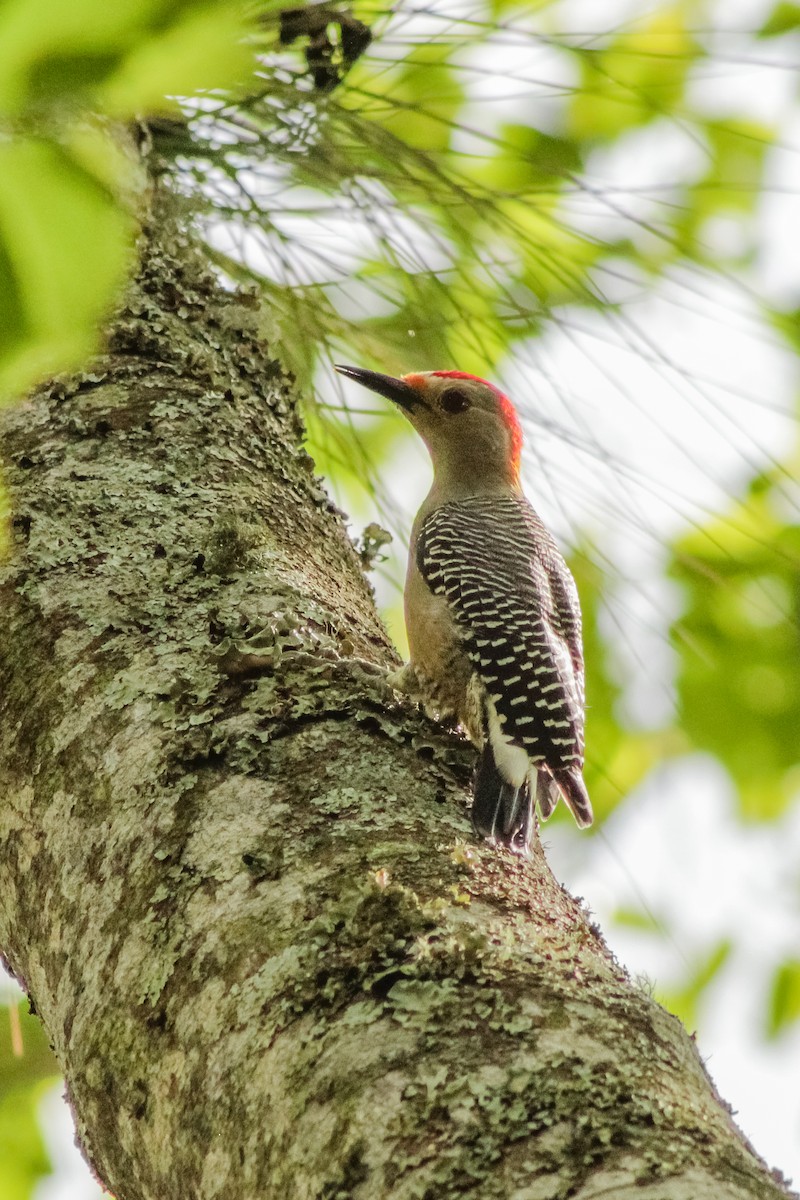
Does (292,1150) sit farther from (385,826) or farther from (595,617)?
(595,617)

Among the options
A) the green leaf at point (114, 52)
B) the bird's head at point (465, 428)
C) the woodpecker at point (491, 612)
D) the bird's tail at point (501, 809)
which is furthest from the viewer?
the bird's head at point (465, 428)

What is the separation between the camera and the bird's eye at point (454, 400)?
457cm

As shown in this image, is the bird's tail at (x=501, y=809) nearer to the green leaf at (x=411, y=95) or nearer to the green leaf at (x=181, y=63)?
the green leaf at (x=181, y=63)

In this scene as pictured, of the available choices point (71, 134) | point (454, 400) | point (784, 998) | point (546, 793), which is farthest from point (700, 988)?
point (71, 134)

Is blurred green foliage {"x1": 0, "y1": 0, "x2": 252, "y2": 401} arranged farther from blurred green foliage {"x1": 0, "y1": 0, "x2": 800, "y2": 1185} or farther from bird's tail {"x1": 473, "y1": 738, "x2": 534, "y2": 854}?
bird's tail {"x1": 473, "y1": 738, "x2": 534, "y2": 854}

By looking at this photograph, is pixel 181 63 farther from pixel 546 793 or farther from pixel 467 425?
pixel 467 425

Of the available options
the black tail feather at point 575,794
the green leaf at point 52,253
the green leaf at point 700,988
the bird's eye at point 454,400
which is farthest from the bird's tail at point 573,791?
the green leaf at point 52,253

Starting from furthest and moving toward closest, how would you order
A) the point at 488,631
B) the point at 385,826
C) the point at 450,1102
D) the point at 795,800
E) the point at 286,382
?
1. the point at 795,800
2. the point at 488,631
3. the point at 286,382
4. the point at 385,826
5. the point at 450,1102

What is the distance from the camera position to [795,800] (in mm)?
4762

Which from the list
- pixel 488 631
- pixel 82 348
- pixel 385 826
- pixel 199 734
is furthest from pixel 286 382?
pixel 82 348

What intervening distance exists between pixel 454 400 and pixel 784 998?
2.58 m

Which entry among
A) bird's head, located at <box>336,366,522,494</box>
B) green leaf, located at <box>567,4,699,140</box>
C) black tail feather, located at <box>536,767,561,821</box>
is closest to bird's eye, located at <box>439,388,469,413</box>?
bird's head, located at <box>336,366,522,494</box>

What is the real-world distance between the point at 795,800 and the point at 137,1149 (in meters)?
3.71

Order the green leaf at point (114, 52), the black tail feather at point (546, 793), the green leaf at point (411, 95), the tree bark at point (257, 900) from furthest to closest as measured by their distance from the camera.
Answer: the green leaf at point (411, 95) → the black tail feather at point (546, 793) → the tree bark at point (257, 900) → the green leaf at point (114, 52)
